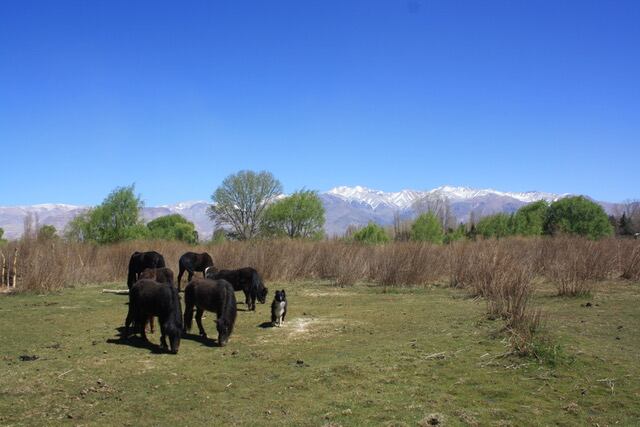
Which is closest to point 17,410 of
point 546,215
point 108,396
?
point 108,396

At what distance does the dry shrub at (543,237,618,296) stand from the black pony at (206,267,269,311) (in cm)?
920

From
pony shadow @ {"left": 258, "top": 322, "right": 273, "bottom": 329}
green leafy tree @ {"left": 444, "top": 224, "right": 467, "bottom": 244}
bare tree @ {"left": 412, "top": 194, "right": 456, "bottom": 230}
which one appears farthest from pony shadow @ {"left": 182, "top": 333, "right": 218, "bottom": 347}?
bare tree @ {"left": 412, "top": 194, "right": 456, "bottom": 230}

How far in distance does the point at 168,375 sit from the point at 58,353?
266 centimetres

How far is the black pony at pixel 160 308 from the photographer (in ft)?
32.1

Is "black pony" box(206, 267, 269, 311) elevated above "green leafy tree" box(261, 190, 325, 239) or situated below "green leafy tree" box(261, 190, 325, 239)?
below

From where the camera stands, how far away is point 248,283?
15.6 metres

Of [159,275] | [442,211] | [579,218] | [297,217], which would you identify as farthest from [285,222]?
[159,275]

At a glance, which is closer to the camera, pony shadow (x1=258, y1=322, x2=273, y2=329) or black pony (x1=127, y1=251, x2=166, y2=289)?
pony shadow (x1=258, y1=322, x2=273, y2=329)

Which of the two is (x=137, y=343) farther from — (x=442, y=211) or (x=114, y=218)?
(x=442, y=211)

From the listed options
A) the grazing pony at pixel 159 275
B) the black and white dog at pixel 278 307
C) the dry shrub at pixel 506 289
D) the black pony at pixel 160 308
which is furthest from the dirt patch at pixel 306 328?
the dry shrub at pixel 506 289

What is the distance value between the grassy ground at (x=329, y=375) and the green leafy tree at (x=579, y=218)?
39055 millimetres

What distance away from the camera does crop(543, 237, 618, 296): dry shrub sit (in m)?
16.6

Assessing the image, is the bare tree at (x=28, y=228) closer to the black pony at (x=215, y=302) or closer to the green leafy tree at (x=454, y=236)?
the black pony at (x=215, y=302)

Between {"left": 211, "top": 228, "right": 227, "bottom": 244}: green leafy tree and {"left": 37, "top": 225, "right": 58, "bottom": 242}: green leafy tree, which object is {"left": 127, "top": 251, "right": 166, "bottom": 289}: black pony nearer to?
{"left": 37, "top": 225, "right": 58, "bottom": 242}: green leafy tree
